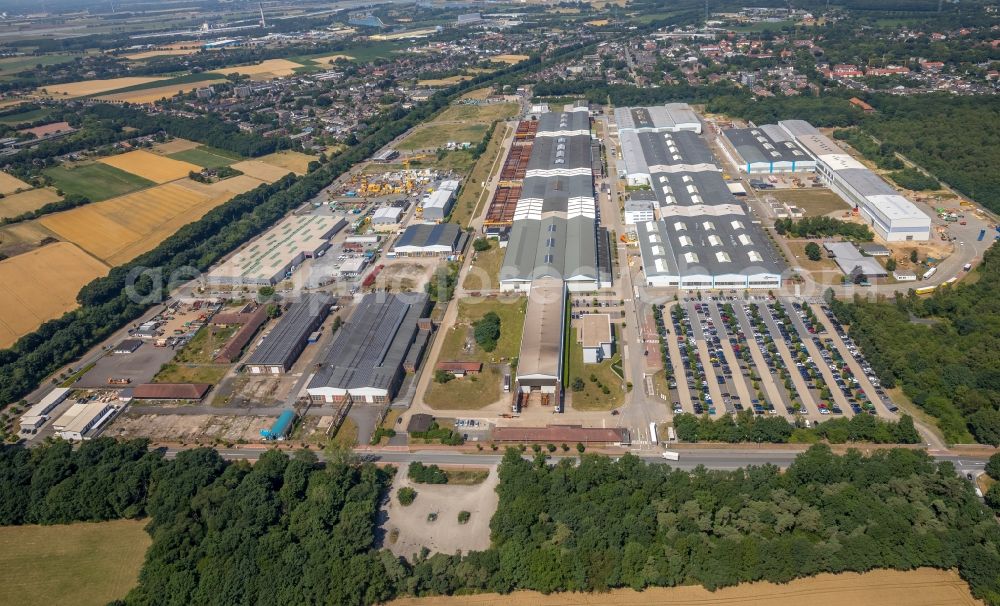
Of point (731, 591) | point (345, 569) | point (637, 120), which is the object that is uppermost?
point (637, 120)

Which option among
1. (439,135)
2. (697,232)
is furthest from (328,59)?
(697,232)

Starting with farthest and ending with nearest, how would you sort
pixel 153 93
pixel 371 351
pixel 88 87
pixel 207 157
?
pixel 88 87 < pixel 153 93 < pixel 207 157 < pixel 371 351

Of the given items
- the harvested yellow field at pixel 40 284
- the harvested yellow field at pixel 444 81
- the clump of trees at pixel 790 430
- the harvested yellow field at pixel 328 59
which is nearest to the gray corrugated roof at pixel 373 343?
the clump of trees at pixel 790 430

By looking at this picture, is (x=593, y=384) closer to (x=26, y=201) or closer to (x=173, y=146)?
(x=26, y=201)

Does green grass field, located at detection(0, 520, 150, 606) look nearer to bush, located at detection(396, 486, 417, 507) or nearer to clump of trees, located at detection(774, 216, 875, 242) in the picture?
bush, located at detection(396, 486, 417, 507)

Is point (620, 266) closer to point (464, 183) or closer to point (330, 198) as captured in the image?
point (464, 183)

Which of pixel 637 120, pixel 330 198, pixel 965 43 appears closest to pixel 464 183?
pixel 330 198

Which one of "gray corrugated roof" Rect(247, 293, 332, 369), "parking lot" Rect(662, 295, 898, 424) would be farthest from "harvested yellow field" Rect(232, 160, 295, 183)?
"parking lot" Rect(662, 295, 898, 424)
